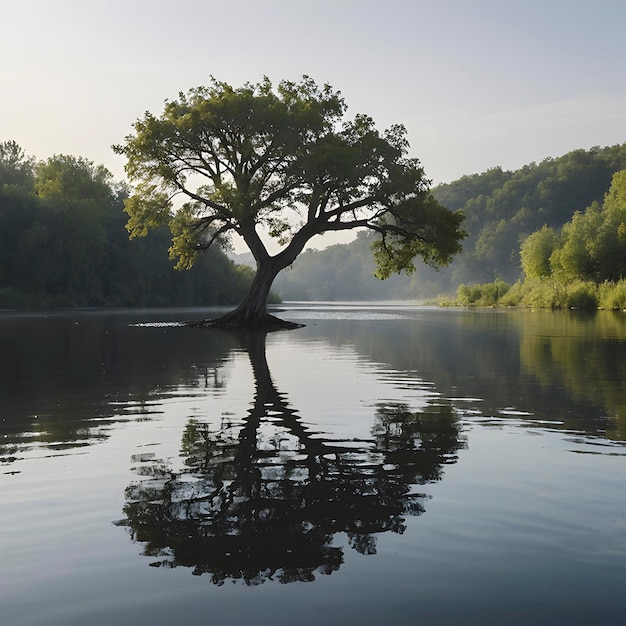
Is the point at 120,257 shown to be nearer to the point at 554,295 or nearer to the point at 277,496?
the point at 554,295

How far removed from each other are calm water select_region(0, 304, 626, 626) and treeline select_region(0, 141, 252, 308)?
7626 cm

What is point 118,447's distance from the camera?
8.59 metres

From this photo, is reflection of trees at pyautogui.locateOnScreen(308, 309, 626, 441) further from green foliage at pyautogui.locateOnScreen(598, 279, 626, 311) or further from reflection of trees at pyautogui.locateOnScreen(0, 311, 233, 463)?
green foliage at pyautogui.locateOnScreen(598, 279, 626, 311)

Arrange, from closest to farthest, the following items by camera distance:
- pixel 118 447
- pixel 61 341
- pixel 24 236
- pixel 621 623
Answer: pixel 621 623
pixel 118 447
pixel 61 341
pixel 24 236

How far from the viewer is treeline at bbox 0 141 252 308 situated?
8638 centimetres

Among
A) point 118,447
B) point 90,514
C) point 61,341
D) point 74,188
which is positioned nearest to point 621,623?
point 90,514

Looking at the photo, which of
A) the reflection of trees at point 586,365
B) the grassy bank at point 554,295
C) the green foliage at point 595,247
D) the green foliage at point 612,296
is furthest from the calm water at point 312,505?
the green foliage at point 595,247

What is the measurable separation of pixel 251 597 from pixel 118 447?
15.2 feet

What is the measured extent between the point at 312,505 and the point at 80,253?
90000 mm

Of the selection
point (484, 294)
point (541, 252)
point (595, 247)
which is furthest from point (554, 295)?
point (484, 294)

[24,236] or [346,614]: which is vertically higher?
[24,236]

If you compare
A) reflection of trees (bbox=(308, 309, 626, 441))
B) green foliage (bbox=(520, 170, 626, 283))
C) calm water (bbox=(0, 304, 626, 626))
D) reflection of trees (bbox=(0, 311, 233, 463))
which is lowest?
reflection of trees (bbox=(308, 309, 626, 441))

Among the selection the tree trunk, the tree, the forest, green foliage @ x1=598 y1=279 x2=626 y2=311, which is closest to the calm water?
the tree trunk

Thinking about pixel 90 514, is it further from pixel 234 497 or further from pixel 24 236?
pixel 24 236
